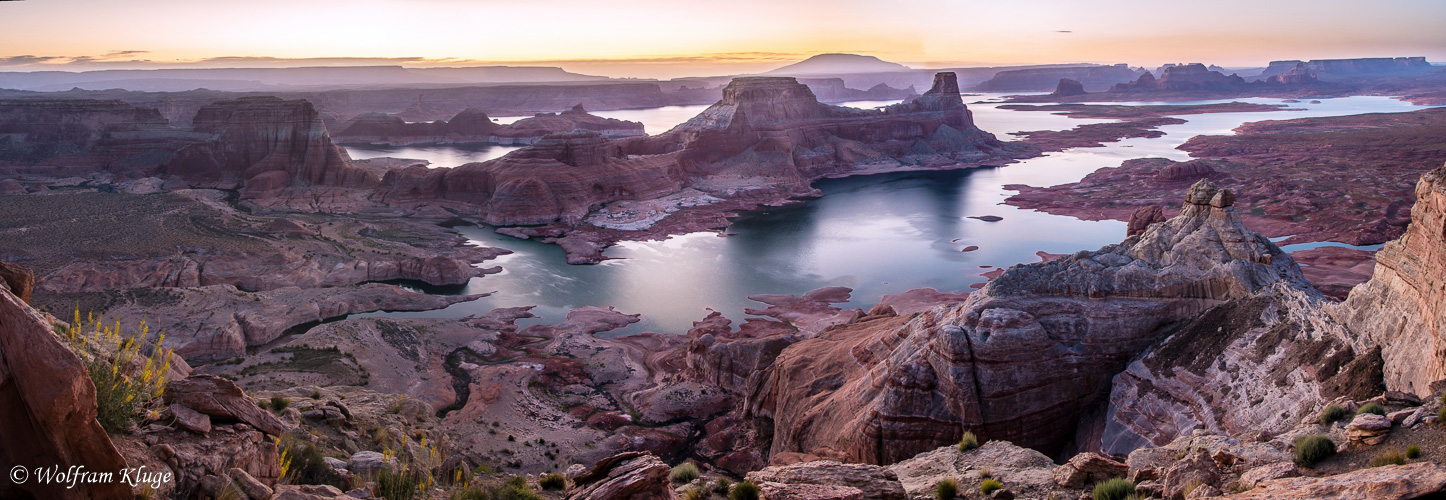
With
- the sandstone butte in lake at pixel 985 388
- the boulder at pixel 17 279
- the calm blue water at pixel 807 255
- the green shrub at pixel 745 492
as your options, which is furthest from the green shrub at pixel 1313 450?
the calm blue water at pixel 807 255

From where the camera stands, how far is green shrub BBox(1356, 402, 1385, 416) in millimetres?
10383

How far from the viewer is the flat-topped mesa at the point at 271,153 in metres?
72.8

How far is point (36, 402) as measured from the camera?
746 centimetres

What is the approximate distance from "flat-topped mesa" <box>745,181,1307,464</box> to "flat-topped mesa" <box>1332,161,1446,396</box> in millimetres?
3425

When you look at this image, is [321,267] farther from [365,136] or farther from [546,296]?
[365,136]

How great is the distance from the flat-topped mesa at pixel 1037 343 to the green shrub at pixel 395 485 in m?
10.1

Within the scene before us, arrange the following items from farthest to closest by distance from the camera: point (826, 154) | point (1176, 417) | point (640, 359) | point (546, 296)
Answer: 1. point (826, 154)
2. point (546, 296)
3. point (640, 359)
4. point (1176, 417)

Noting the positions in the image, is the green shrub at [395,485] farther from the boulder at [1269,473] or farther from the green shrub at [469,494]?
the boulder at [1269,473]

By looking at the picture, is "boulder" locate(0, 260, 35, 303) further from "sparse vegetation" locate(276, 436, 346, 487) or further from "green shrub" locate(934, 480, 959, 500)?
"green shrub" locate(934, 480, 959, 500)

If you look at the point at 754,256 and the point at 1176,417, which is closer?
the point at 1176,417

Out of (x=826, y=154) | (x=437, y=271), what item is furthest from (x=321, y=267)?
(x=826, y=154)

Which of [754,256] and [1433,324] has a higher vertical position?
[1433,324]

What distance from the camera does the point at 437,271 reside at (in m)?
45.0

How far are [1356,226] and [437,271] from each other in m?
60.3
